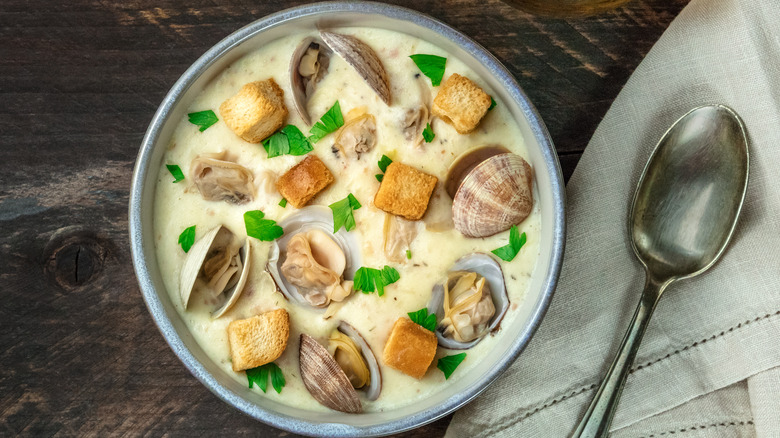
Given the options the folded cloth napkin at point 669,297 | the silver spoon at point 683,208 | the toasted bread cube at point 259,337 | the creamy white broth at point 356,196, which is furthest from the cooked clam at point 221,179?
the silver spoon at point 683,208

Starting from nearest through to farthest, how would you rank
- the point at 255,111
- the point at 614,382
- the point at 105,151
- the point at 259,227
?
the point at 255,111 < the point at 259,227 < the point at 614,382 < the point at 105,151

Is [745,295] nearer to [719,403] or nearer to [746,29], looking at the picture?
[719,403]

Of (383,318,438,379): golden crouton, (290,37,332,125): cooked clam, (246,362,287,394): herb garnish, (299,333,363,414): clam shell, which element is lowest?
(246,362,287,394): herb garnish

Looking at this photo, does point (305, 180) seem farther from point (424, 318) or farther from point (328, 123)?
point (424, 318)

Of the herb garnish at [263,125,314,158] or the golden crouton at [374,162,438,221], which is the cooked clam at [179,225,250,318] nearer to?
the herb garnish at [263,125,314,158]

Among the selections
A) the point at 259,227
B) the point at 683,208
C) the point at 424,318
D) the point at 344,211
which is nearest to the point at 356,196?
the point at 344,211

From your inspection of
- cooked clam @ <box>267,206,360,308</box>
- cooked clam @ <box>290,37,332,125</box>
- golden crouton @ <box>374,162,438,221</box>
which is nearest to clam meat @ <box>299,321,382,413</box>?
cooked clam @ <box>267,206,360,308</box>

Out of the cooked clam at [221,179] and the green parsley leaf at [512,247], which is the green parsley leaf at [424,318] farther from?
the cooked clam at [221,179]
